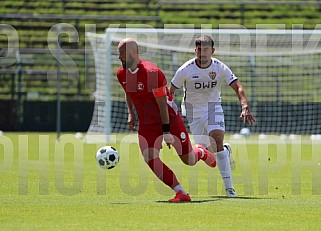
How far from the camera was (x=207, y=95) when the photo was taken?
444 inches

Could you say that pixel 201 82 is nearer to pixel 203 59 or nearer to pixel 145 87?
pixel 203 59

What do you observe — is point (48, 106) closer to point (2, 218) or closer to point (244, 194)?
point (244, 194)

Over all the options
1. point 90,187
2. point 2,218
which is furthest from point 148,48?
point 2,218

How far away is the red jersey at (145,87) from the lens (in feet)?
31.0

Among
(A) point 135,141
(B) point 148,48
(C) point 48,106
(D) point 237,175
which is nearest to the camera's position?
(D) point 237,175

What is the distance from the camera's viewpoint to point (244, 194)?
36.1ft

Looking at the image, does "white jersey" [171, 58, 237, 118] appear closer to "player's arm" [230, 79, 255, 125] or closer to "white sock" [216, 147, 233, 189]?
"player's arm" [230, 79, 255, 125]

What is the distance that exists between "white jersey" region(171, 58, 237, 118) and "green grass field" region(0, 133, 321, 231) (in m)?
1.19

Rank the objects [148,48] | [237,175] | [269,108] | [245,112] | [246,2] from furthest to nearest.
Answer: [246,2] < [269,108] < [148,48] < [237,175] < [245,112]

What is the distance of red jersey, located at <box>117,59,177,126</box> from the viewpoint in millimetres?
9445

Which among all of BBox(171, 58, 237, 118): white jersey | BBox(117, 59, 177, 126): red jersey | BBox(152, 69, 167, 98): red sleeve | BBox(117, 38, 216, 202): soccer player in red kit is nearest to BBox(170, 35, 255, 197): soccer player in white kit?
BBox(171, 58, 237, 118): white jersey

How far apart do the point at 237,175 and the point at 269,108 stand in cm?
1361

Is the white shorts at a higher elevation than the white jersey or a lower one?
lower

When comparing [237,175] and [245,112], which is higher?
[245,112]
